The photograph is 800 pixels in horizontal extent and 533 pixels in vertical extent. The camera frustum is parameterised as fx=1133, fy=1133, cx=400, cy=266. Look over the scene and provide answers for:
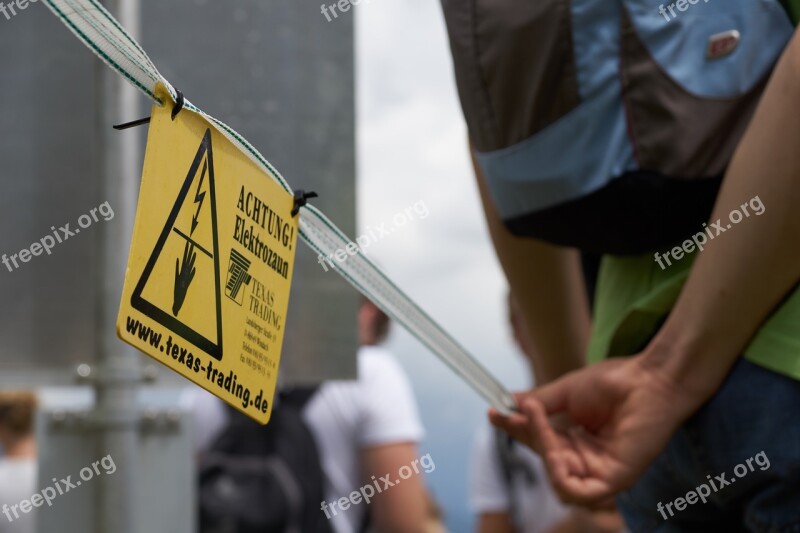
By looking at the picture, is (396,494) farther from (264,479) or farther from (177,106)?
(177,106)

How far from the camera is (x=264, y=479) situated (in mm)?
2373

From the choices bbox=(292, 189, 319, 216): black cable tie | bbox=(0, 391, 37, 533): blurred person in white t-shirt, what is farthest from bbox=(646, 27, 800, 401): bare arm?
bbox=(0, 391, 37, 533): blurred person in white t-shirt

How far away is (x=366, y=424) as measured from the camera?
259cm

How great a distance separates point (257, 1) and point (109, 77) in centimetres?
36

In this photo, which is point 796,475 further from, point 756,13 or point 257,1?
point 257,1

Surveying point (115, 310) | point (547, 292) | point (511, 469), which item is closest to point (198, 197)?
point (547, 292)

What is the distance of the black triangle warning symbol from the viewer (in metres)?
0.75

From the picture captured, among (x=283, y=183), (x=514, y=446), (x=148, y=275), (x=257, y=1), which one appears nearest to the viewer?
(x=148, y=275)

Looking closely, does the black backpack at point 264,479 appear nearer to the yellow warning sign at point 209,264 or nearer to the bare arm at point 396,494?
the bare arm at point 396,494

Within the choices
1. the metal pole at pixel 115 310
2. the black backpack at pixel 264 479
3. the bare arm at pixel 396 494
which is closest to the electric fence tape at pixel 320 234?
the metal pole at pixel 115 310

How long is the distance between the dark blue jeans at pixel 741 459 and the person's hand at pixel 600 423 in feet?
0.11

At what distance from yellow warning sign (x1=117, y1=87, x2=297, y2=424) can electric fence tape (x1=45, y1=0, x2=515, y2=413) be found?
17 millimetres

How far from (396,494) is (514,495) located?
0.49 meters

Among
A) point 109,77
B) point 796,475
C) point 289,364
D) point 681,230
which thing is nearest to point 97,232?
point 109,77
